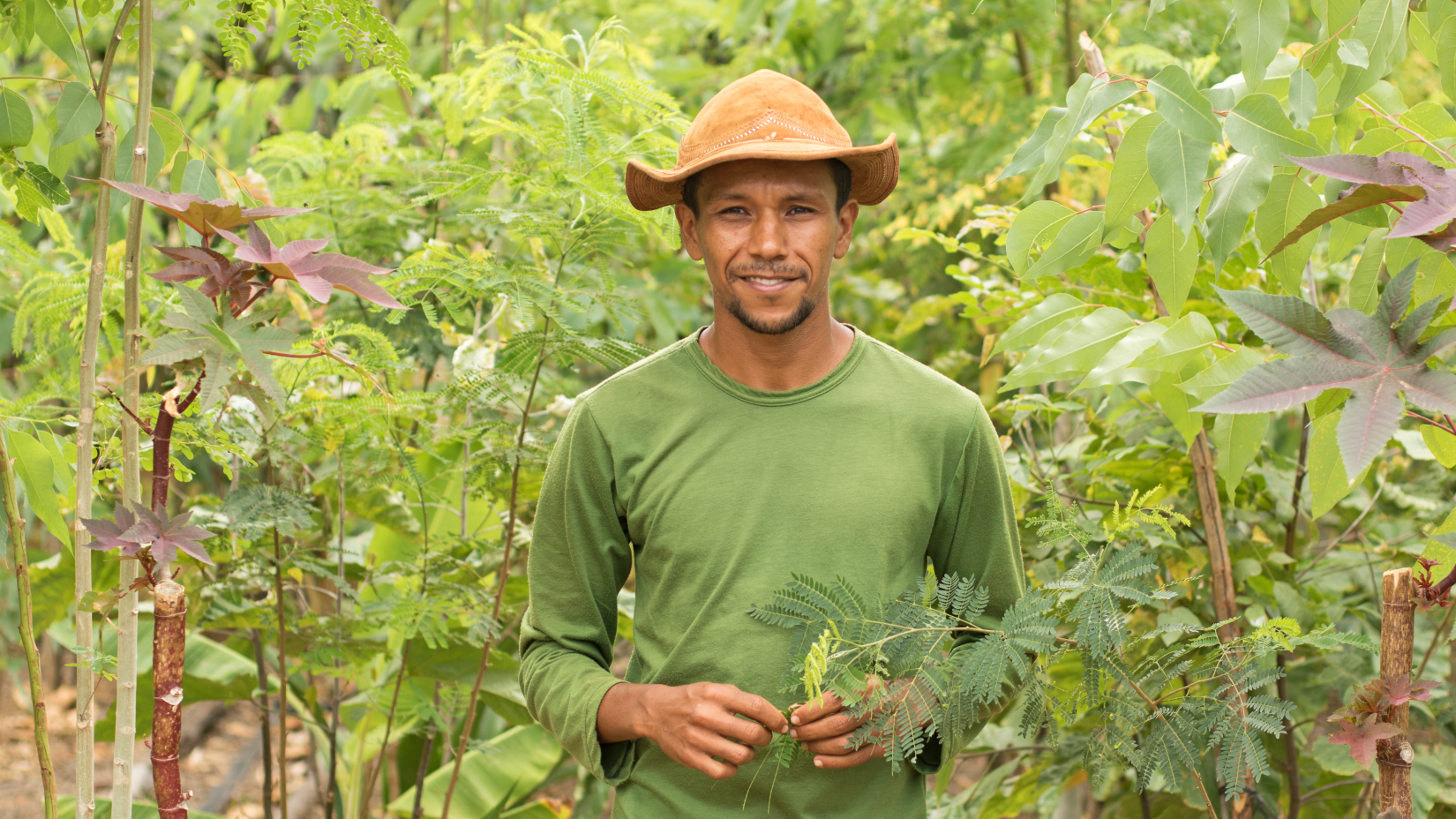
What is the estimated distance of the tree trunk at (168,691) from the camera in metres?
1.14

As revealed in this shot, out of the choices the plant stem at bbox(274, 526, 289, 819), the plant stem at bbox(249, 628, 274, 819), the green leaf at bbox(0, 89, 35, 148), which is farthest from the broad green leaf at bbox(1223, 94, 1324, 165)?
the plant stem at bbox(249, 628, 274, 819)

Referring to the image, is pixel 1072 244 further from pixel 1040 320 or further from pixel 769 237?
pixel 769 237

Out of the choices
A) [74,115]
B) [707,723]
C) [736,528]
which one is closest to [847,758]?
[707,723]

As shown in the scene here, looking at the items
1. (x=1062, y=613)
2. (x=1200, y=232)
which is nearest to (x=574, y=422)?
(x=1062, y=613)

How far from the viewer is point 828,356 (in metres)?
1.58

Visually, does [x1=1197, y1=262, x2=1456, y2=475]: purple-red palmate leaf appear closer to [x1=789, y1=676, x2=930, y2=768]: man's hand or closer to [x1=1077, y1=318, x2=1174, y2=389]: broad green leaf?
[x1=1077, y1=318, x2=1174, y2=389]: broad green leaf

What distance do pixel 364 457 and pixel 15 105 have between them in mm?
953

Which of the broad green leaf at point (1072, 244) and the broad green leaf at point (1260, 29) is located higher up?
the broad green leaf at point (1260, 29)

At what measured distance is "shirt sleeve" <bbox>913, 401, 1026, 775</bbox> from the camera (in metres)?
1.55

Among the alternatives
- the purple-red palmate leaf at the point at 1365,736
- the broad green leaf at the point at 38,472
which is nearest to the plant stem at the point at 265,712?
the broad green leaf at the point at 38,472

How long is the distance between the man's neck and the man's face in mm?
51

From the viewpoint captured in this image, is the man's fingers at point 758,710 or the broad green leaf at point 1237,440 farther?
the broad green leaf at point 1237,440

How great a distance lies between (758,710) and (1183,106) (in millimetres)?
831

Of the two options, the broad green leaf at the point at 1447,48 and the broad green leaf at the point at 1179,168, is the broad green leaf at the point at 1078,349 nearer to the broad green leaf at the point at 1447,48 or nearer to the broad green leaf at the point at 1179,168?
the broad green leaf at the point at 1179,168
